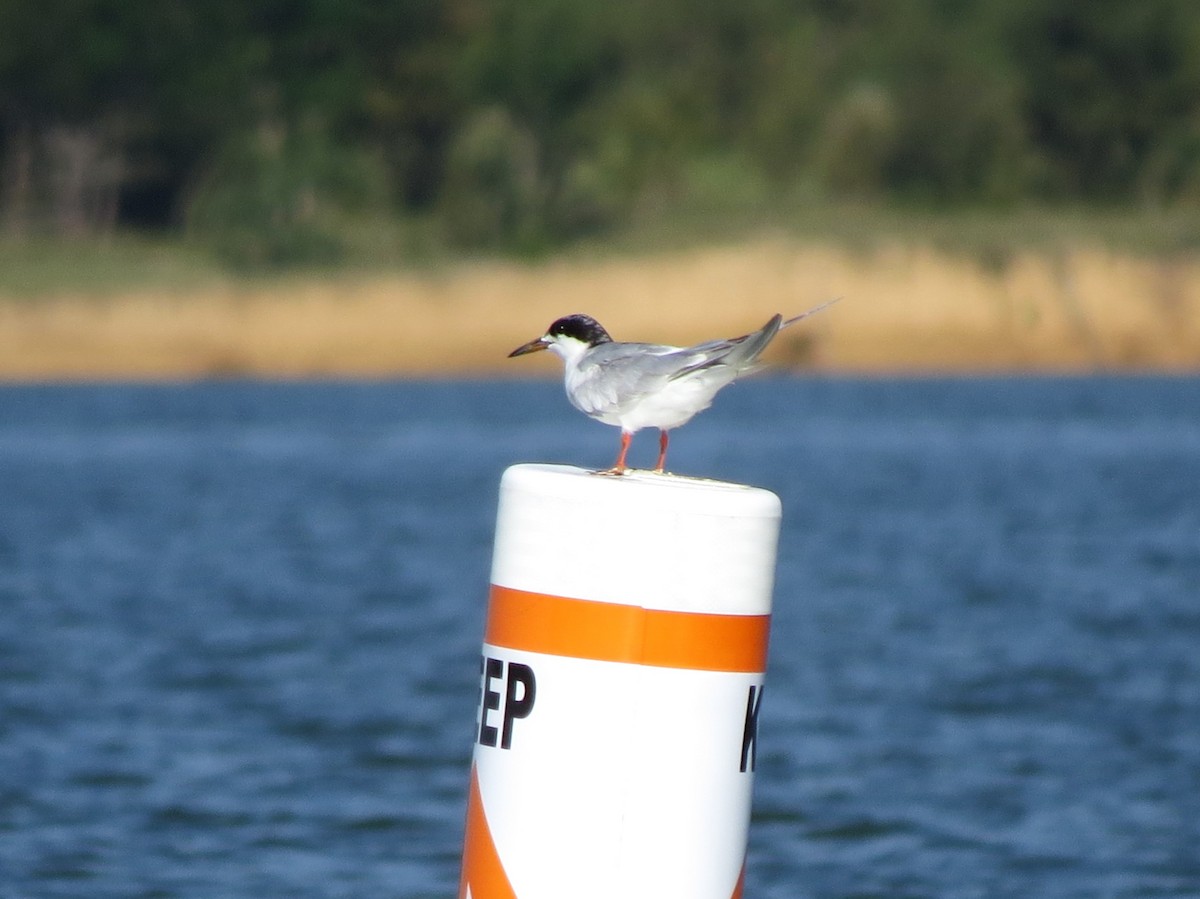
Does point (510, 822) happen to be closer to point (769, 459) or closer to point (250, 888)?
point (250, 888)

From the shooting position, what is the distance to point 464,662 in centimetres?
1488

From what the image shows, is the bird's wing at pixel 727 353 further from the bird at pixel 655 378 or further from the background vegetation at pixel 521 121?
the background vegetation at pixel 521 121

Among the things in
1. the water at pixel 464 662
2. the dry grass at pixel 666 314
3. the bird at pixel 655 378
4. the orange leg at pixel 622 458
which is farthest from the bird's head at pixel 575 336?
the dry grass at pixel 666 314

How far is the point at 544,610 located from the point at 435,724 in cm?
846

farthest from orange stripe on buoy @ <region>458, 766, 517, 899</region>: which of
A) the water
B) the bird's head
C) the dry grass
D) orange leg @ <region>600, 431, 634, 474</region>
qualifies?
the dry grass

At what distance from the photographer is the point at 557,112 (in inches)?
2534

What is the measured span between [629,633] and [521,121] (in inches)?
2434

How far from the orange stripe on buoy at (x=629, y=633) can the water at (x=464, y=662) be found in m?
4.39

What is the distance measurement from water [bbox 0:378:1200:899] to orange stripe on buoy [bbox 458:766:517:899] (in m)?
4.09

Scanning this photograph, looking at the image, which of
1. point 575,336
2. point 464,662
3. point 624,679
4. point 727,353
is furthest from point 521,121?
point 624,679

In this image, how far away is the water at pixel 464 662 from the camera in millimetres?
8938

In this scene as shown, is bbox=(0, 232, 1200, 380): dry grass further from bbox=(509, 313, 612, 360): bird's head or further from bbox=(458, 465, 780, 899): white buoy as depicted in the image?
bbox=(458, 465, 780, 899): white buoy

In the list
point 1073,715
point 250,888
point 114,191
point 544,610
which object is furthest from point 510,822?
point 114,191

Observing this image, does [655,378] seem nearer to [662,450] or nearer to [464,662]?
[662,450]
